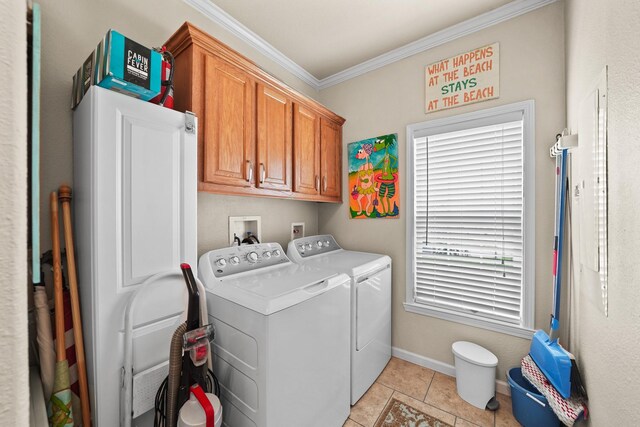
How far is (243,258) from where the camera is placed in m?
1.75

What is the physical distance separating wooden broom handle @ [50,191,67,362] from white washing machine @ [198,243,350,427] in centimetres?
59

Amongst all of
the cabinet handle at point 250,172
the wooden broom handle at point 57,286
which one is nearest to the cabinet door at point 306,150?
the cabinet handle at point 250,172

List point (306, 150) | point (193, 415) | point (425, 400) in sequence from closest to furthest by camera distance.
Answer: point (193, 415) → point (425, 400) → point (306, 150)

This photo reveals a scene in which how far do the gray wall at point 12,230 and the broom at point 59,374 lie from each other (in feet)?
3.75

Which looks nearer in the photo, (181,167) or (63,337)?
(63,337)

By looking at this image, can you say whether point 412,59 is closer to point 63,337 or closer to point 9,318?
point 9,318

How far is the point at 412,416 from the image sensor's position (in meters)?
1.71

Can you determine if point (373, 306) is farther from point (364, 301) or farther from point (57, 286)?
point (57, 286)

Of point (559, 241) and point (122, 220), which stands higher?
point (122, 220)

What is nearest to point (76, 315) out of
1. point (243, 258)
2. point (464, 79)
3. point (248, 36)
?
point (243, 258)

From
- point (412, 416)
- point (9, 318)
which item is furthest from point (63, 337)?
point (412, 416)

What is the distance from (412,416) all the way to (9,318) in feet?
7.06

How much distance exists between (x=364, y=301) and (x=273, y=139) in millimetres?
1417

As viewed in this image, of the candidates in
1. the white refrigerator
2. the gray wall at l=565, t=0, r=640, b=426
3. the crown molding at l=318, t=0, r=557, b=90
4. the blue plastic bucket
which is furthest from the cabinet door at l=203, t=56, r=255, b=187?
the blue plastic bucket
